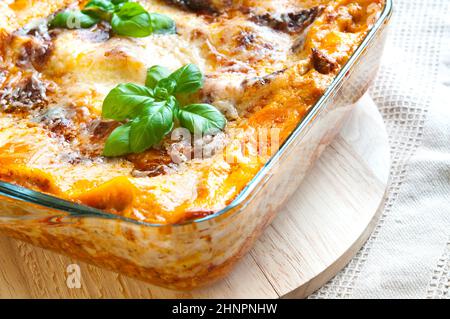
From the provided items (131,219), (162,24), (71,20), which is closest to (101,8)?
(71,20)

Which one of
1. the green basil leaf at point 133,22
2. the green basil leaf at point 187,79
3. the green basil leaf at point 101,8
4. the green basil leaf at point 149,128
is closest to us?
the green basil leaf at point 149,128

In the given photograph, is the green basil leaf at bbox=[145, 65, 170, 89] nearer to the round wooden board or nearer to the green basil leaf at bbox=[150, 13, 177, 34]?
the green basil leaf at bbox=[150, 13, 177, 34]


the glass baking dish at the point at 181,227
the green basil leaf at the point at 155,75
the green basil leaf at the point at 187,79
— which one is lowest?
the glass baking dish at the point at 181,227

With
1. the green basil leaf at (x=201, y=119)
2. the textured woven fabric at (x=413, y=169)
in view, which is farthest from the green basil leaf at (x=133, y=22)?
the textured woven fabric at (x=413, y=169)

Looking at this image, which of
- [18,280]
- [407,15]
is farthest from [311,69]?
[407,15]

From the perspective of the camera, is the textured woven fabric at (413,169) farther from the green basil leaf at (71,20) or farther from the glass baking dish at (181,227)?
the green basil leaf at (71,20)

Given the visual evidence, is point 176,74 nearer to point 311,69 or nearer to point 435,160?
point 311,69

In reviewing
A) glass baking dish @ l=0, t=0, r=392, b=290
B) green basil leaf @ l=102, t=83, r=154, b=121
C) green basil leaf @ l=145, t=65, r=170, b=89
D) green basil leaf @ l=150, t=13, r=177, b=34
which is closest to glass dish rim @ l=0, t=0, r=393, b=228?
glass baking dish @ l=0, t=0, r=392, b=290
